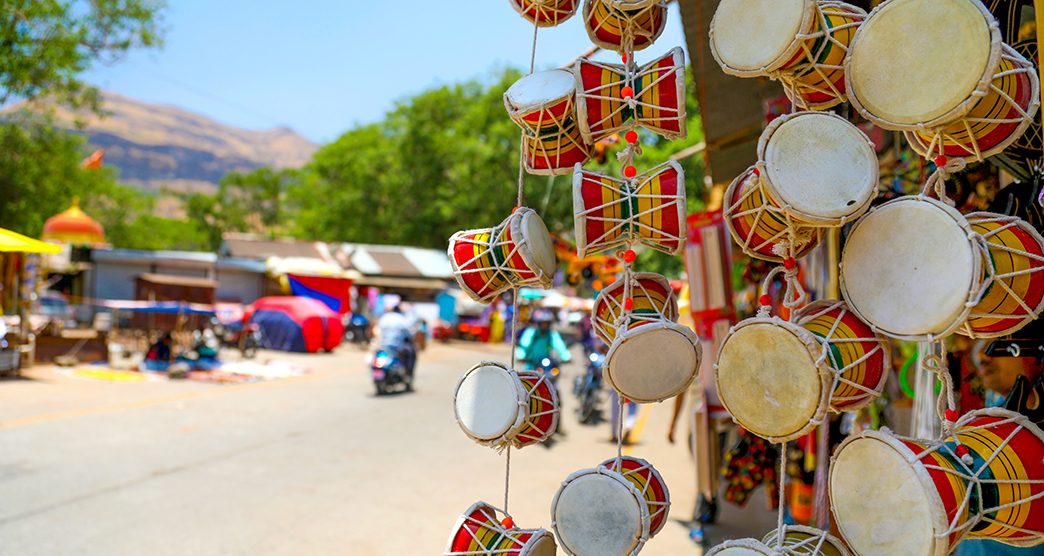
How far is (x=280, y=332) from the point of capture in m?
15.5

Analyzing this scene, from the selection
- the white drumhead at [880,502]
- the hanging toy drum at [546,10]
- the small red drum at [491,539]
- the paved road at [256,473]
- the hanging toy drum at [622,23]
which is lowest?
the paved road at [256,473]

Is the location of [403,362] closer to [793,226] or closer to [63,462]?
[63,462]

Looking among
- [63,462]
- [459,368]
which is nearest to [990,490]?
[63,462]

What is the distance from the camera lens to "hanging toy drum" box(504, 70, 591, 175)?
1478mm

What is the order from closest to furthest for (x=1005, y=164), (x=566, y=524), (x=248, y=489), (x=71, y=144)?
1. (x=566, y=524)
2. (x=1005, y=164)
3. (x=248, y=489)
4. (x=71, y=144)

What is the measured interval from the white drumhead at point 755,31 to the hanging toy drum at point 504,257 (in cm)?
51

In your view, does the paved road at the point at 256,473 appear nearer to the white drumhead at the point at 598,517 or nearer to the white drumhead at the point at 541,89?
the white drumhead at the point at 598,517

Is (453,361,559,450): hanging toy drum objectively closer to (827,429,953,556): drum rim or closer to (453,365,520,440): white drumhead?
(453,365,520,440): white drumhead

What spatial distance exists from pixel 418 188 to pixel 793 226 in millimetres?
29423

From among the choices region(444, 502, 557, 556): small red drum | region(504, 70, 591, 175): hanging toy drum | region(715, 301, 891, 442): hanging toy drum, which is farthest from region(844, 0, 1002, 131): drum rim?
region(444, 502, 557, 556): small red drum

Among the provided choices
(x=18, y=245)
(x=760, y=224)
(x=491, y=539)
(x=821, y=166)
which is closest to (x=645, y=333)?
(x=760, y=224)

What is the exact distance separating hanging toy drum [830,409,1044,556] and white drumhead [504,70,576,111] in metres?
0.88

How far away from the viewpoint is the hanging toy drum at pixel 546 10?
1.56m

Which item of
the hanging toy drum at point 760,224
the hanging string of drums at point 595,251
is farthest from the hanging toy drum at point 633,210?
the hanging toy drum at point 760,224
